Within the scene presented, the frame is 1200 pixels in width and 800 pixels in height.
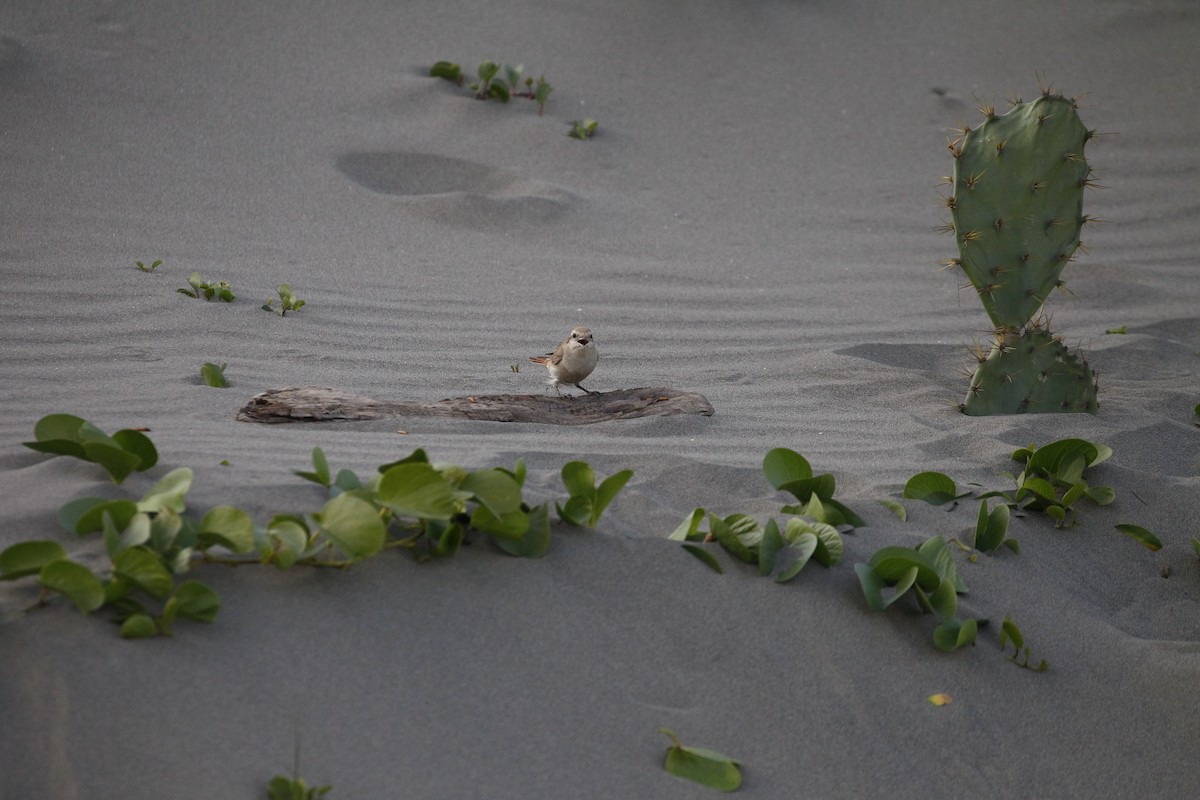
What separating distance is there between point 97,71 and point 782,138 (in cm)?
506

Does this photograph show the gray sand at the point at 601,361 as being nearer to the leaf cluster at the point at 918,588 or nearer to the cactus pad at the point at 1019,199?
the leaf cluster at the point at 918,588

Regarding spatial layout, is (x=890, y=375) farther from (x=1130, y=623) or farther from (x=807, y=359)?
(x=1130, y=623)

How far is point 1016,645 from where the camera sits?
2650mm

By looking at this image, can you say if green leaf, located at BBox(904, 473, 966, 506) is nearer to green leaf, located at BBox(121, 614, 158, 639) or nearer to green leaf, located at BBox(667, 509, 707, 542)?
green leaf, located at BBox(667, 509, 707, 542)

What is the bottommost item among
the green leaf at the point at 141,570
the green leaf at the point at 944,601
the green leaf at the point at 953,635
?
the green leaf at the point at 953,635

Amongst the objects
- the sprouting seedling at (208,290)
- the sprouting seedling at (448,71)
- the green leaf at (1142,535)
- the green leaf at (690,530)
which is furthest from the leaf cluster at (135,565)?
the sprouting seedling at (448,71)

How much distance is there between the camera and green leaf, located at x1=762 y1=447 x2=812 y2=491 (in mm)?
2980

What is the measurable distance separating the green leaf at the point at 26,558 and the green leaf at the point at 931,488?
7.28ft

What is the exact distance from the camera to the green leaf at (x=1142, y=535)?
3.21 m

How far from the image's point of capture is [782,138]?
9062 mm

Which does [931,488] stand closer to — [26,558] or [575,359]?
[575,359]

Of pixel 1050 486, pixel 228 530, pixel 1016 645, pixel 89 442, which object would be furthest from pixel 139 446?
pixel 1050 486

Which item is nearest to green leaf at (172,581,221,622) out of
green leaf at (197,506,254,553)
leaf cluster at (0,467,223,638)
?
leaf cluster at (0,467,223,638)

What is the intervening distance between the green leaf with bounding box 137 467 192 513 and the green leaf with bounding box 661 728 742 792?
3.49 ft
